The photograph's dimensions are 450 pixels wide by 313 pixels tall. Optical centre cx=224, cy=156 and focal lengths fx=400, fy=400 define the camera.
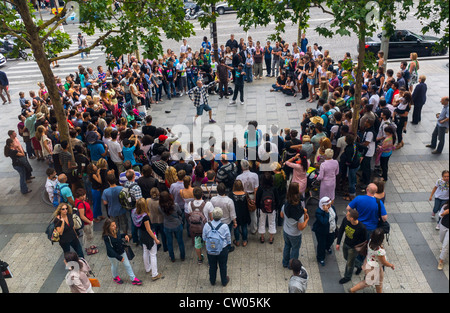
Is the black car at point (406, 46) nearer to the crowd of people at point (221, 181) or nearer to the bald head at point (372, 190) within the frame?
the crowd of people at point (221, 181)

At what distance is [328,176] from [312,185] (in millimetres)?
757

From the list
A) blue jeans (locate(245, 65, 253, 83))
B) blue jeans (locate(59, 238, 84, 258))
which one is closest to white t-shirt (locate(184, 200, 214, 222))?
blue jeans (locate(59, 238, 84, 258))

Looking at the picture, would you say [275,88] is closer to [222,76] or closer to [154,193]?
[222,76]

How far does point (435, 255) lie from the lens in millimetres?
7543

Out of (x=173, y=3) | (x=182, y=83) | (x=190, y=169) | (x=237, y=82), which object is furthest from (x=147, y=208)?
(x=182, y=83)

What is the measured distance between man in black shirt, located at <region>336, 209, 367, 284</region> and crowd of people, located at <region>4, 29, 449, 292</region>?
0.06 ft

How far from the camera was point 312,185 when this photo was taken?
9.06 m

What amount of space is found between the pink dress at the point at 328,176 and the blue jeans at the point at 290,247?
1619 mm

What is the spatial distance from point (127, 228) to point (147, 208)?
153 centimetres

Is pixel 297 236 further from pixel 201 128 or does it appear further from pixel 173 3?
pixel 201 128

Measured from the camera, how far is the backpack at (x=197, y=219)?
7.36 meters

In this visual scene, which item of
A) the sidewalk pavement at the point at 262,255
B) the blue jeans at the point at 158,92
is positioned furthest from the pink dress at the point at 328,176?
the blue jeans at the point at 158,92

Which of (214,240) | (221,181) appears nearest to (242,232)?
(221,181)

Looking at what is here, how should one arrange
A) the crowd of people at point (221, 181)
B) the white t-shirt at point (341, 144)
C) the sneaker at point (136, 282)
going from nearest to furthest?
the crowd of people at point (221, 181) < the sneaker at point (136, 282) < the white t-shirt at point (341, 144)
